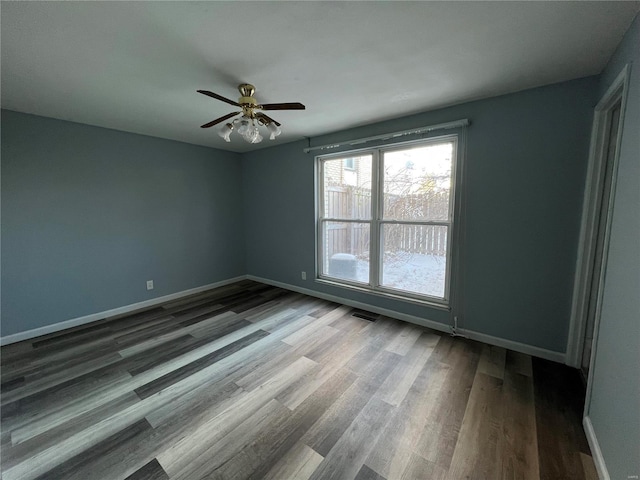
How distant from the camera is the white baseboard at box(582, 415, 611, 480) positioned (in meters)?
1.27

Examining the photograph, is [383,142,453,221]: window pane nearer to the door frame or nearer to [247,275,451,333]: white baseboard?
the door frame

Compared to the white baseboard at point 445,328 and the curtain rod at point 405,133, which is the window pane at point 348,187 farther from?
the white baseboard at point 445,328

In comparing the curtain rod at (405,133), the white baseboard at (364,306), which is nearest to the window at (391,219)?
the curtain rod at (405,133)

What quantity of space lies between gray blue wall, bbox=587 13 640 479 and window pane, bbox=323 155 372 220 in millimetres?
2254

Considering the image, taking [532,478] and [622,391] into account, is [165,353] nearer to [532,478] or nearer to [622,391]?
[532,478]

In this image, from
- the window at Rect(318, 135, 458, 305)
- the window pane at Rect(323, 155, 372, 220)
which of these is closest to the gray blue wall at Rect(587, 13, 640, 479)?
the window at Rect(318, 135, 458, 305)

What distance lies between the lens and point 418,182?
117 inches

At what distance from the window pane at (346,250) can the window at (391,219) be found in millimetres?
14

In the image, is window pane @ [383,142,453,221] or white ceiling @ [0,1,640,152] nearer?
white ceiling @ [0,1,640,152]

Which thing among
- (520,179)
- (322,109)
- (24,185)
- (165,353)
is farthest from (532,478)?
(24,185)

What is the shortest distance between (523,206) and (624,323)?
1.39 meters

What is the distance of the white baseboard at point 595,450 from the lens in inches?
49.8

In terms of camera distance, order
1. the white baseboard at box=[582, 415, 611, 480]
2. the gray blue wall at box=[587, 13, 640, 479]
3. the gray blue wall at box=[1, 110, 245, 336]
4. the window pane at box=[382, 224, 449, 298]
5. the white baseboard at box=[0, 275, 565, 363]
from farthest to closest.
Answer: the window pane at box=[382, 224, 449, 298] < the gray blue wall at box=[1, 110, 245, 336] < the white baseboard at box=[0, 275, 565, 363] < the white baseboard at box=[582, 415, 611, 480] < the gray blue wall at box=[587, 13, 640, 479]

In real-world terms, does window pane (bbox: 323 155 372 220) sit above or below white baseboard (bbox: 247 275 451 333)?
above
